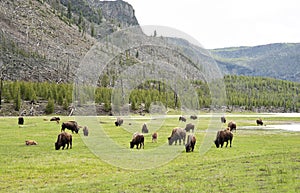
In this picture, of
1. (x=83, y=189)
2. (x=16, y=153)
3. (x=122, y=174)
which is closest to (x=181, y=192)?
(x=83, y=189)

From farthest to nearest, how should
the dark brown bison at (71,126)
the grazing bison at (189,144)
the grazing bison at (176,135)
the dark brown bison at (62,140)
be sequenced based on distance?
the dark brown bison at (71,126)
the grazing bison at (176,135)
the dark brown bison at (62,140)
the grazing bison at (189,144)

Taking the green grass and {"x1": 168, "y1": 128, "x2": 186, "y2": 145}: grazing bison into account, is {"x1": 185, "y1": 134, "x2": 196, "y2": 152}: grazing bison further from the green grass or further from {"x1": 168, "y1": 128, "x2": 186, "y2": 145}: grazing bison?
{"x1": 168, "y1": 128, "x2": 186, "y2": 145}: grazing bison

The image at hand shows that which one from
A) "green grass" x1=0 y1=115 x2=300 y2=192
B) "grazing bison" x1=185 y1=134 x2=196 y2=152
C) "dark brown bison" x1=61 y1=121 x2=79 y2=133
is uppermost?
"dark brown bison" x1=61 y1=121 x2=79 y2=133

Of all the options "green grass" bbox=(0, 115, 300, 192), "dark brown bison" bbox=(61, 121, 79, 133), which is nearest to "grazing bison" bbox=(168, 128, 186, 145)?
"green grass" bbox=(0, 115, 300, 192)

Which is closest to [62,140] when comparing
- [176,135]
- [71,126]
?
[176,135]

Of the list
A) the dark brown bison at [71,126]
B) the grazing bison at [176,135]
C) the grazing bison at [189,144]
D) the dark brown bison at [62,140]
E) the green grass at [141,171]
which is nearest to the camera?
the green grass at [141,171]

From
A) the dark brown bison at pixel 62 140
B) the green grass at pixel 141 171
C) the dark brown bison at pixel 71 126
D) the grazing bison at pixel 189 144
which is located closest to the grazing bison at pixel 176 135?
the green grass at pixel 141 171

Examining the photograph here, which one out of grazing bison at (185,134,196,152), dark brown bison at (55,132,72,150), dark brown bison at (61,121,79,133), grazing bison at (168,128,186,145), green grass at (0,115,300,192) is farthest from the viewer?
dark brown bison at (61,121,79,133)

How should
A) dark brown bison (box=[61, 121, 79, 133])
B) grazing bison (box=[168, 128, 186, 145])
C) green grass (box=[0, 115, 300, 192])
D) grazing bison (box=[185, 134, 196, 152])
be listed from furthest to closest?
dark brown bison (box=[61, 121, 79, 133]) → grazing bison (box=[168, 128, 186, 145]) → grazing bison (box=[185, 134, 196, 152]) → green grass (box=[0, 115, 300, 192])

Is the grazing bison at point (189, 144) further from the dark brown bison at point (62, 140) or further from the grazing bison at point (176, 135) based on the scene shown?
the dark brown bison at point (62, 140)

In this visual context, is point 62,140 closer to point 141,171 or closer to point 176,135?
point 176,135

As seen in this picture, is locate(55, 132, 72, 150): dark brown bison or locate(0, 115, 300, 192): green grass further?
locate(55, 132, 72, 150): dark brown bison

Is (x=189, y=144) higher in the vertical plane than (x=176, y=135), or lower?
lower

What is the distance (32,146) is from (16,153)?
467 cm
